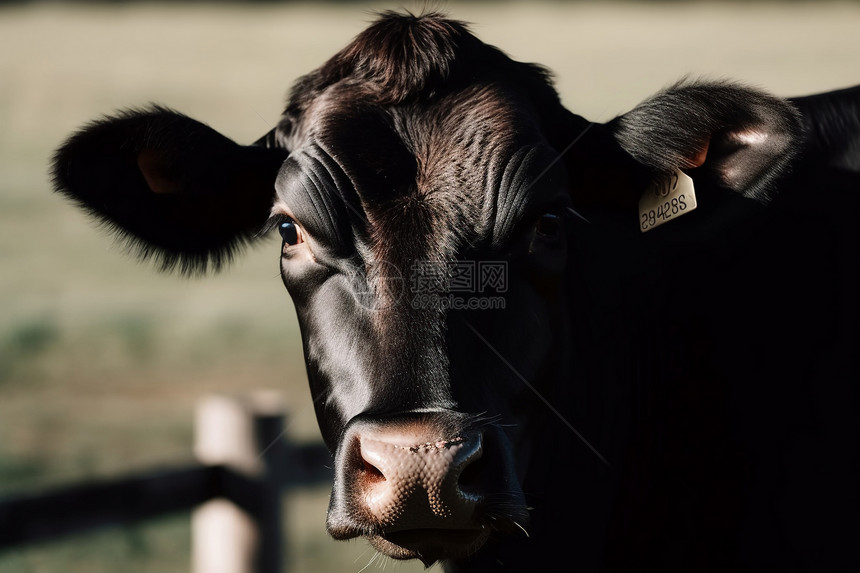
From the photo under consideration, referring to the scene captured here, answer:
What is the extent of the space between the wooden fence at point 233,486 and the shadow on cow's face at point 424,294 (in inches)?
54.7

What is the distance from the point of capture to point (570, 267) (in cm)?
304

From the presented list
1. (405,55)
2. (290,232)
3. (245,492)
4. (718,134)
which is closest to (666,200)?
(718,134)

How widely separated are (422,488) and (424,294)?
53 cm

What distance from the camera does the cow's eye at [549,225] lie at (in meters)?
2.77

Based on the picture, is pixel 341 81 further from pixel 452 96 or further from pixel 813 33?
pixel 813 33

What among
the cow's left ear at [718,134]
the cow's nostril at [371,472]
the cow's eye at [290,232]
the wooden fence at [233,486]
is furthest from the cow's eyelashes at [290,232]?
the wooden fence at [233,486]

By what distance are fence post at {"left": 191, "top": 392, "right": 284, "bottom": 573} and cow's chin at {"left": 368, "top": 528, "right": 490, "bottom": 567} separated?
1853 mm

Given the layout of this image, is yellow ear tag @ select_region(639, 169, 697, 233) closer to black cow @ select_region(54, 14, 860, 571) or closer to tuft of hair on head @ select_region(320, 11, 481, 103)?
black cow @ select_region(54, 14, 860, 571)

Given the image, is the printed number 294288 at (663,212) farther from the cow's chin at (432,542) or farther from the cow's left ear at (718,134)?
the cow's chin at (432,542)

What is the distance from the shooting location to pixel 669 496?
9.61 feet

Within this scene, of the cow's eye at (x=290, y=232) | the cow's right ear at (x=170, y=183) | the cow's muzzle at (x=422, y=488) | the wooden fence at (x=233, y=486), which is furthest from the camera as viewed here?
the wooden fence at (x=233, y=486)

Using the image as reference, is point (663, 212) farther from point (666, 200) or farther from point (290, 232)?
point (290, 232)

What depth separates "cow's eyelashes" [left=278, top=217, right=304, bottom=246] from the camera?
2873 millimetres

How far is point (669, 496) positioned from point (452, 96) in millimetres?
1343
